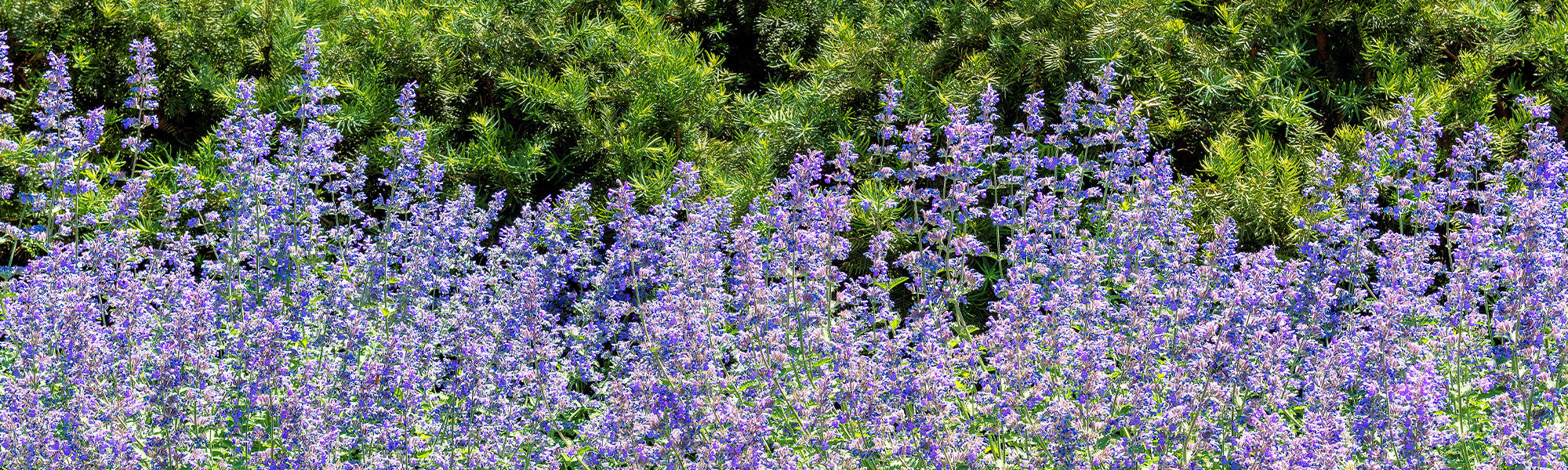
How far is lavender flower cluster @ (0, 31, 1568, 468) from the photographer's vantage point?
11.5 feet

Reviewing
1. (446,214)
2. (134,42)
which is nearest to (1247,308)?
(446,214)

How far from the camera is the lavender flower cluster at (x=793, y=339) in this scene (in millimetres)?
3516

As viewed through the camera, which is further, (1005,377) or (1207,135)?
(1207,135)

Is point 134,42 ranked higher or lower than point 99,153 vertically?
higher

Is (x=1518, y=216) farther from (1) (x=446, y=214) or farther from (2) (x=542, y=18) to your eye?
(2) (x=542, y=18)

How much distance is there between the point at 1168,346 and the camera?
4.11m

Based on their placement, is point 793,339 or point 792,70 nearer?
point 793,339

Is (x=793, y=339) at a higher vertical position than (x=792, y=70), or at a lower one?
higher

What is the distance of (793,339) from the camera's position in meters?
4.97

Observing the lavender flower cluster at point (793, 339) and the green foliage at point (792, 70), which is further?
the green foliage at point (792, 70)

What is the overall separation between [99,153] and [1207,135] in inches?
211

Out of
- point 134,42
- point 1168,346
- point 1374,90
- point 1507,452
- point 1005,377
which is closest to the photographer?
point 1507,452

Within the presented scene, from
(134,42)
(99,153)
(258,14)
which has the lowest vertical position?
(99,153)

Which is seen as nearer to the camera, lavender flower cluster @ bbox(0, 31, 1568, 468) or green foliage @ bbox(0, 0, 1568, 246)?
lavender flower cluster @ bbox(0, 31, 1568, 468)
